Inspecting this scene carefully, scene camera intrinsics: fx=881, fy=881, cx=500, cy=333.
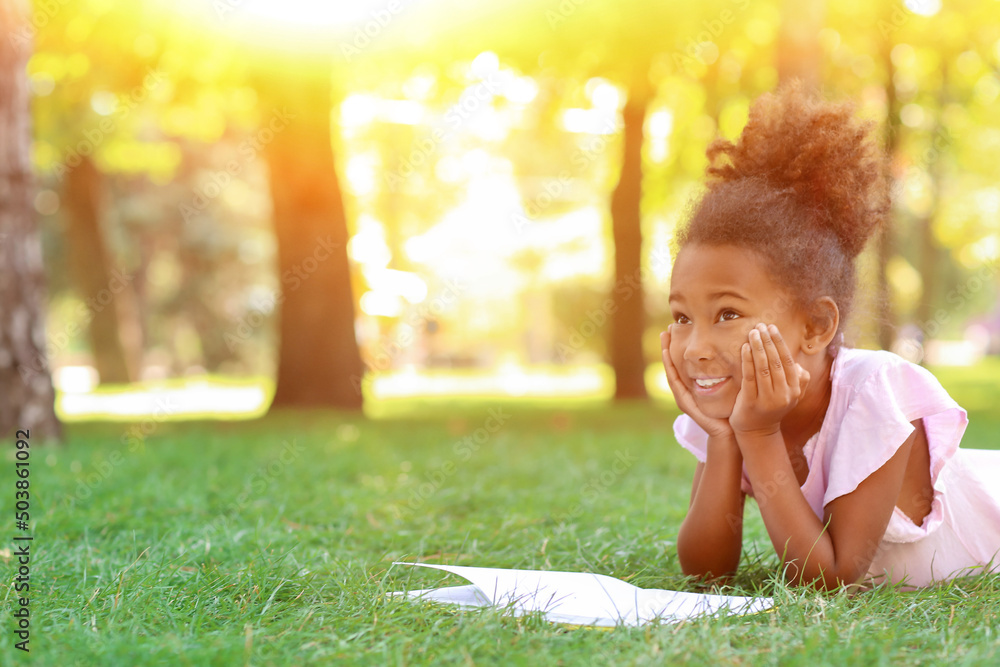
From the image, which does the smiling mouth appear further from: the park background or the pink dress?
the park background

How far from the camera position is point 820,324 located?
249 centimetres

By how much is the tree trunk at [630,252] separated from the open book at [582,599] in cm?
899

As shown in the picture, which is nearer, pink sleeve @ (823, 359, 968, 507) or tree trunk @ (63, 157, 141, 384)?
pink sleeve @ (823, 359, 968, 507)

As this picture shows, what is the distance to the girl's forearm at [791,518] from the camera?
2.39 metres

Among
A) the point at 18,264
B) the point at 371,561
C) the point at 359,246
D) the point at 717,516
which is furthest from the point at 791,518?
the point at 359,246

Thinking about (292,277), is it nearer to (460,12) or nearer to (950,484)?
(460,12)

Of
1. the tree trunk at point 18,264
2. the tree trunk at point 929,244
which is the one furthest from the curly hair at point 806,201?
the tree trunk at point 929,244

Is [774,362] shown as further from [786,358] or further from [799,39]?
[799,39]

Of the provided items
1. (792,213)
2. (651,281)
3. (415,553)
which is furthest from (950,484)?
(651,281)

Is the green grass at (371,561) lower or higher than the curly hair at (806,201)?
lower

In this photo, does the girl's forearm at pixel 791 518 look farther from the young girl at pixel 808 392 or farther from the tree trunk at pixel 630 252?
the tree trunk at pixel 630 252

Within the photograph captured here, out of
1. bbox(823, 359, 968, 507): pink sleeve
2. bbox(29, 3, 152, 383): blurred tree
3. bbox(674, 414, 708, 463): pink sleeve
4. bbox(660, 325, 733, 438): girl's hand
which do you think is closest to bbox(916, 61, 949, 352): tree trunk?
bbox(29, 3, 152, 383): blurred tree

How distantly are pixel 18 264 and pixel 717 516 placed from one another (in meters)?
5.33

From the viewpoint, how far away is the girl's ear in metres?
2.48
